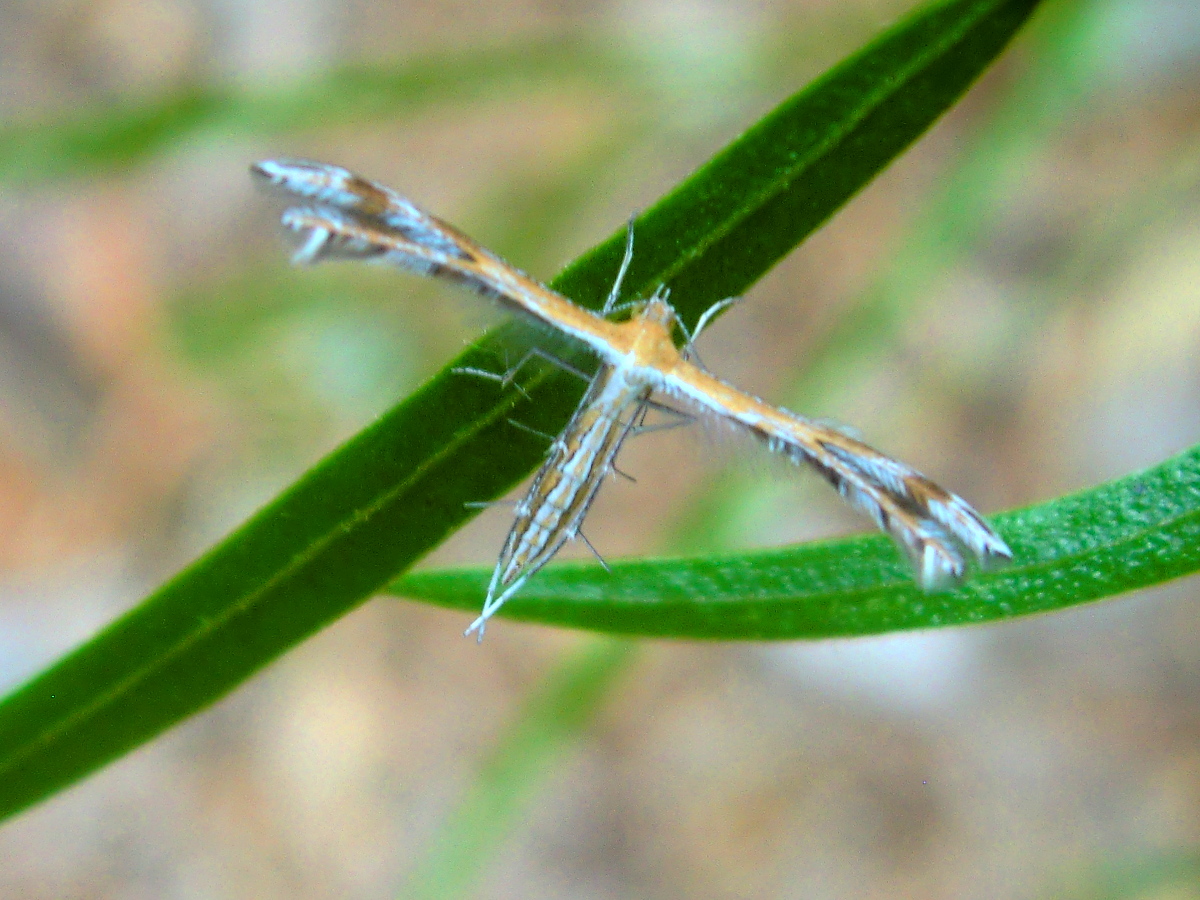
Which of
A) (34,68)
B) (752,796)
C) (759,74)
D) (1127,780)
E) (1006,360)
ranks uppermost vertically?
(34,68)

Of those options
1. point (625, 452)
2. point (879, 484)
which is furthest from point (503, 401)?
point (625, 452)

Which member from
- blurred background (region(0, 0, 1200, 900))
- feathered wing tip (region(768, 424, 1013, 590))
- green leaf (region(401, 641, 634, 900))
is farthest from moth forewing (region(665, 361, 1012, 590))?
blurred background (region(0, 0, 1200, 900))

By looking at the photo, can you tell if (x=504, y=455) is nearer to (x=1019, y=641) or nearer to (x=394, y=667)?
(x=394, y=667)

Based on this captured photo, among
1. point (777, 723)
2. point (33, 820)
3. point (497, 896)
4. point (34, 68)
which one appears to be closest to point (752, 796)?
point (777, 723)

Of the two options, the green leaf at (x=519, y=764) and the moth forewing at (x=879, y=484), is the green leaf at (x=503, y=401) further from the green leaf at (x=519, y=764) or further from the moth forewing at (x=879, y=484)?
the green leaf at (x=519, y=764)

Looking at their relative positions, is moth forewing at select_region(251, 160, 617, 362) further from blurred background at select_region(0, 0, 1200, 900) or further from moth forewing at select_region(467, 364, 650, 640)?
blurred background at select_region(0, 0, 1200, 900)
